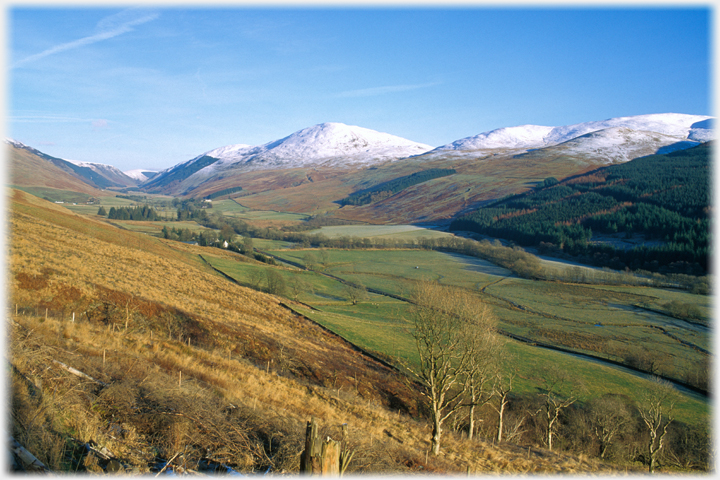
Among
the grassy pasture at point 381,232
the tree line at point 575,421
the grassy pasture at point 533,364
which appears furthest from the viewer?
the grassy pasture at point 381,232

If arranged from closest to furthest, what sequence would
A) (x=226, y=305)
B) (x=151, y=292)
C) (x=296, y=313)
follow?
(x=151, y=292), (x=226, y=305), (x=296, y=313)

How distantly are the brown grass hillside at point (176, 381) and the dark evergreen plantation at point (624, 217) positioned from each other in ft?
364

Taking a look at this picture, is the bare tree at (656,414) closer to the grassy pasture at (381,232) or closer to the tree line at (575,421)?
the tree line at (575,421)

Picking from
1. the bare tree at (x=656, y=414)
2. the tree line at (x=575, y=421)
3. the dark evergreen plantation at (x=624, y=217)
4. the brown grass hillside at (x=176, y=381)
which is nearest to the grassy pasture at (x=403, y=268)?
the dark evergreen plantation at (x=624, y=217)

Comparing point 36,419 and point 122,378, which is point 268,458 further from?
point 122,378

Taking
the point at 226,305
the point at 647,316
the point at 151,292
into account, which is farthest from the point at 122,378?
the point at 647,316

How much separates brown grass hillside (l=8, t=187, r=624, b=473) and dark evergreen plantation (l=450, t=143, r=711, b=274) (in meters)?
111

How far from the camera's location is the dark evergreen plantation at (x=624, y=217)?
112250 millimetres

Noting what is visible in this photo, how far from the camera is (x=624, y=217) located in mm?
141375

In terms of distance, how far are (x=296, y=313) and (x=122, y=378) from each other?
3491cm

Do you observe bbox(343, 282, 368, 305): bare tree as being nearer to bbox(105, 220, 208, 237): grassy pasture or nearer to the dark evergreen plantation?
bbox(105, 220, 208, 237): grassy pasture

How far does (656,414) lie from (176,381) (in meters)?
34.6

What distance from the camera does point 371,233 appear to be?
166 metres

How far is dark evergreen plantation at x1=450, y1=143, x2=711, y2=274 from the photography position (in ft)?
368
